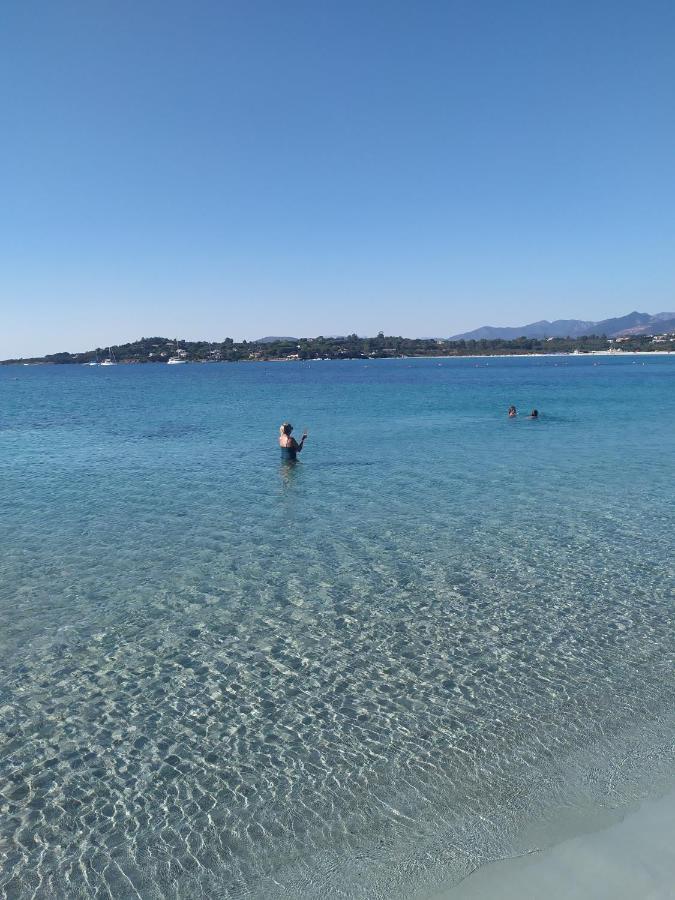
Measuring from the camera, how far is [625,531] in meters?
17.2

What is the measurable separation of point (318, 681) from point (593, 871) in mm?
4540

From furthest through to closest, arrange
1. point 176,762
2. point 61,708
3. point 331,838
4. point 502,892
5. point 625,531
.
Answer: point 625,531
point 61,708
point 176,762
point 331,838
point 502,892

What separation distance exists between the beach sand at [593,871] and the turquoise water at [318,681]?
26 centimetres

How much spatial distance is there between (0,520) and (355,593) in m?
12.0

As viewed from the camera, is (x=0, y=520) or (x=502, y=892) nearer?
(x=502, y=892)

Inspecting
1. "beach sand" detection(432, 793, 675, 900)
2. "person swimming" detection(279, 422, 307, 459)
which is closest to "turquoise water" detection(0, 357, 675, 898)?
"beach sand" detection(432, 793, 675, 900)

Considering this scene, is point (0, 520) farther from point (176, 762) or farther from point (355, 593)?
point (176, 762)

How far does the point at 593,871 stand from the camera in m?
6.02

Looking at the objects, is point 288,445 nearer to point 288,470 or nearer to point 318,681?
point 288,470

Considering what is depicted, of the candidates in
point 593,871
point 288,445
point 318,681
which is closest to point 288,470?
point 288,445

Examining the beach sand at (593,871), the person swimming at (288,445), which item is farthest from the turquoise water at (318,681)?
the person swimming at (288,445)

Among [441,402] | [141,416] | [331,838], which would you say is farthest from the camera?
[441,402]

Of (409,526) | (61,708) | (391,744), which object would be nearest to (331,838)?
(391,744)

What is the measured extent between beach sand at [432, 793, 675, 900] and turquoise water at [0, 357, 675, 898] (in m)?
0.26
